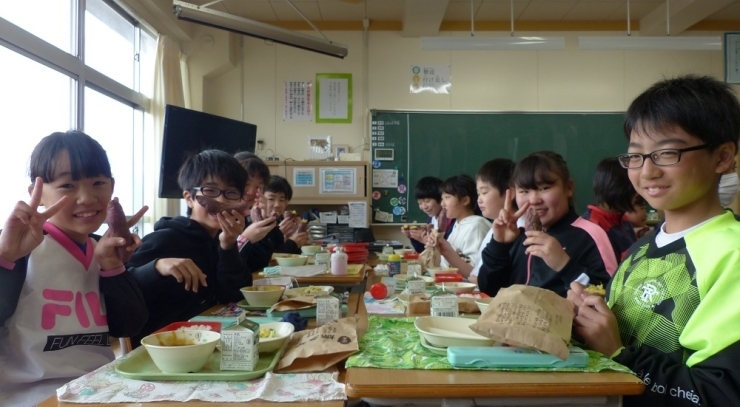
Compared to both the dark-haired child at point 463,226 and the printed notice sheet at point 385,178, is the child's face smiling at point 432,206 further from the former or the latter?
the printed notice sheet at point 385,178

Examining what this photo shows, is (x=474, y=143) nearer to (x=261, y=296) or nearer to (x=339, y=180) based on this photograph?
(x=339, y=180)

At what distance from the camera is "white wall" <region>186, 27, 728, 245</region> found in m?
4.96

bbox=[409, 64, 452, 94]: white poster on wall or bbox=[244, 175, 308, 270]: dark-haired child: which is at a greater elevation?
bbox=[409, 64, 452, 94]: white poster on wall

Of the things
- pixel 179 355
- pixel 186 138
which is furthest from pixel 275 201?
pixel 179 355

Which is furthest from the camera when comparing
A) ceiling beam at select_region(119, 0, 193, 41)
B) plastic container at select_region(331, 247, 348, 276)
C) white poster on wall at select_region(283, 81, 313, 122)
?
white poster on wall at select_region(283, 81, 313, 122)

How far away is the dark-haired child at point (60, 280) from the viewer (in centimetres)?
114

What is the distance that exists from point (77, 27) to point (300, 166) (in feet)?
7.26

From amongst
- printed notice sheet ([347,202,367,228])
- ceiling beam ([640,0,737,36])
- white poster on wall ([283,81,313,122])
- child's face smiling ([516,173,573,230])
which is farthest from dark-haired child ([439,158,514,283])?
ceiling beam ([640,0,737,36])

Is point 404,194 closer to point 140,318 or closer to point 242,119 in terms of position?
point 242,119

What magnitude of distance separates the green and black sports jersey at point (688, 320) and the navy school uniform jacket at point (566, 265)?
63 cm

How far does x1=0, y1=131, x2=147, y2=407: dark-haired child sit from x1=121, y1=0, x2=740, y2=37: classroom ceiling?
3194 mm

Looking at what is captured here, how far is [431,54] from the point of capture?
495cm

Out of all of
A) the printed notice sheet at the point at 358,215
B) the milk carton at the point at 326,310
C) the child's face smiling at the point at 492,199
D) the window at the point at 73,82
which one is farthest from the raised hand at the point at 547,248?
the printed notice sheet at the point at 358,215

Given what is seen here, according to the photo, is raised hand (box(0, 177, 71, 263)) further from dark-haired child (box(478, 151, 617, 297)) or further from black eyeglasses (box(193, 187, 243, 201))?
dark-haired child (box(478, 151, 617, 297))
